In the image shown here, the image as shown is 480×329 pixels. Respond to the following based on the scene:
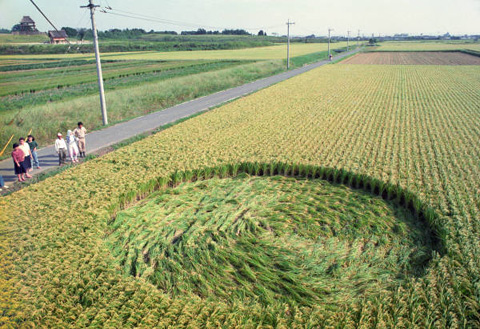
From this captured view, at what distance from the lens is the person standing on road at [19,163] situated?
12453 millimetres

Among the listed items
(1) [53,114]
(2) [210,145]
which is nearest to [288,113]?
(2) [210,145]

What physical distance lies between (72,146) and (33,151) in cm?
141

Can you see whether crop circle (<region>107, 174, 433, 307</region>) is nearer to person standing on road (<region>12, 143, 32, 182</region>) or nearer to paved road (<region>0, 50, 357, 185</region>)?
person standing on road (<region>12, 143, 32, 182</region>)

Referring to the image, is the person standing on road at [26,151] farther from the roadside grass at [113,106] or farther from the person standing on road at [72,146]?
the roadside grass at [113,106]

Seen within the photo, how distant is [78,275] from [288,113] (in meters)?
18.1

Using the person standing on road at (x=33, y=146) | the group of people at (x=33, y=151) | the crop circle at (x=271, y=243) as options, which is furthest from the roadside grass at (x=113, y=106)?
the crop circle at (x=271, y=243)

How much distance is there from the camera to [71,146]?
578 inches

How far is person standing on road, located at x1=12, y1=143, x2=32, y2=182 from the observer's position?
12.5 meters

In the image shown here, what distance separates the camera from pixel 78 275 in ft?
22.9

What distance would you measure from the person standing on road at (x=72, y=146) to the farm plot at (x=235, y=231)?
4.78 ft

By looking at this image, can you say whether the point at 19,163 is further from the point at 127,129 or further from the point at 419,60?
the point at 419,60

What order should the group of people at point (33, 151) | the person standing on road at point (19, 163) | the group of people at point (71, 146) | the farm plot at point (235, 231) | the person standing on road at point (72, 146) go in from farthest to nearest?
the person standing on road at point (72, 146) → the group of people at point (71, 146) → the group of people at point (33, 151) → the person standing on road at point (19, 163) → the farm plot at point (235, 231)

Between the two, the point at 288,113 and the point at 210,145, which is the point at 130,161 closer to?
the point at 210,145

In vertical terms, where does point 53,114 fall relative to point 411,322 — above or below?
above
